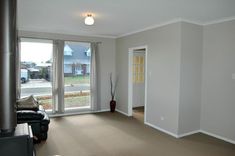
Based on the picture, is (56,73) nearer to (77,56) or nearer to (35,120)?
(77,56)

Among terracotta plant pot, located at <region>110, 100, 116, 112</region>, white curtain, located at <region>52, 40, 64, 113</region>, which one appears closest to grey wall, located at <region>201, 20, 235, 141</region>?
terracotta plant pot, located at <region>110, 100, 116, 112</region>

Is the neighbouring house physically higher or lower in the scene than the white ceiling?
lower

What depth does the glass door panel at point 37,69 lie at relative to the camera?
5477 millimetres

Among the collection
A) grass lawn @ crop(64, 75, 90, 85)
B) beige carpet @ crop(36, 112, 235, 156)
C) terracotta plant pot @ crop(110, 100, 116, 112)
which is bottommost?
beige carpet @ crop(36, 112, 235, 156)

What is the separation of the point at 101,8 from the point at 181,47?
6.29ft

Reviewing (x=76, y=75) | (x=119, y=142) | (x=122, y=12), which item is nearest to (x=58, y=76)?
(x=76, y=75)

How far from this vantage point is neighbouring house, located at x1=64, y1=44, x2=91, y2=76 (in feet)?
19.9

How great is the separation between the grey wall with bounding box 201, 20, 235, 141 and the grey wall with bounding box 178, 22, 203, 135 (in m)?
0.13

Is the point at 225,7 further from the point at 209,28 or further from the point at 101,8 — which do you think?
the point at 101,8

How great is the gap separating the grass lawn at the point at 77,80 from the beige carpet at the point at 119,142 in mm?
1407

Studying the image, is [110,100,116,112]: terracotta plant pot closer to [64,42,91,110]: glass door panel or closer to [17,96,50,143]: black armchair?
[64,42,91,110]: glass door panel

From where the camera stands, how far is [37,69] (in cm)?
572

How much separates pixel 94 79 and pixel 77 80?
1.83 feet

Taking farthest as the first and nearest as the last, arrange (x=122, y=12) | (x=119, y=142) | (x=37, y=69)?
1. (x=37, y=69)
2. (x=119, y=142)
3. (x=122, y=12)
